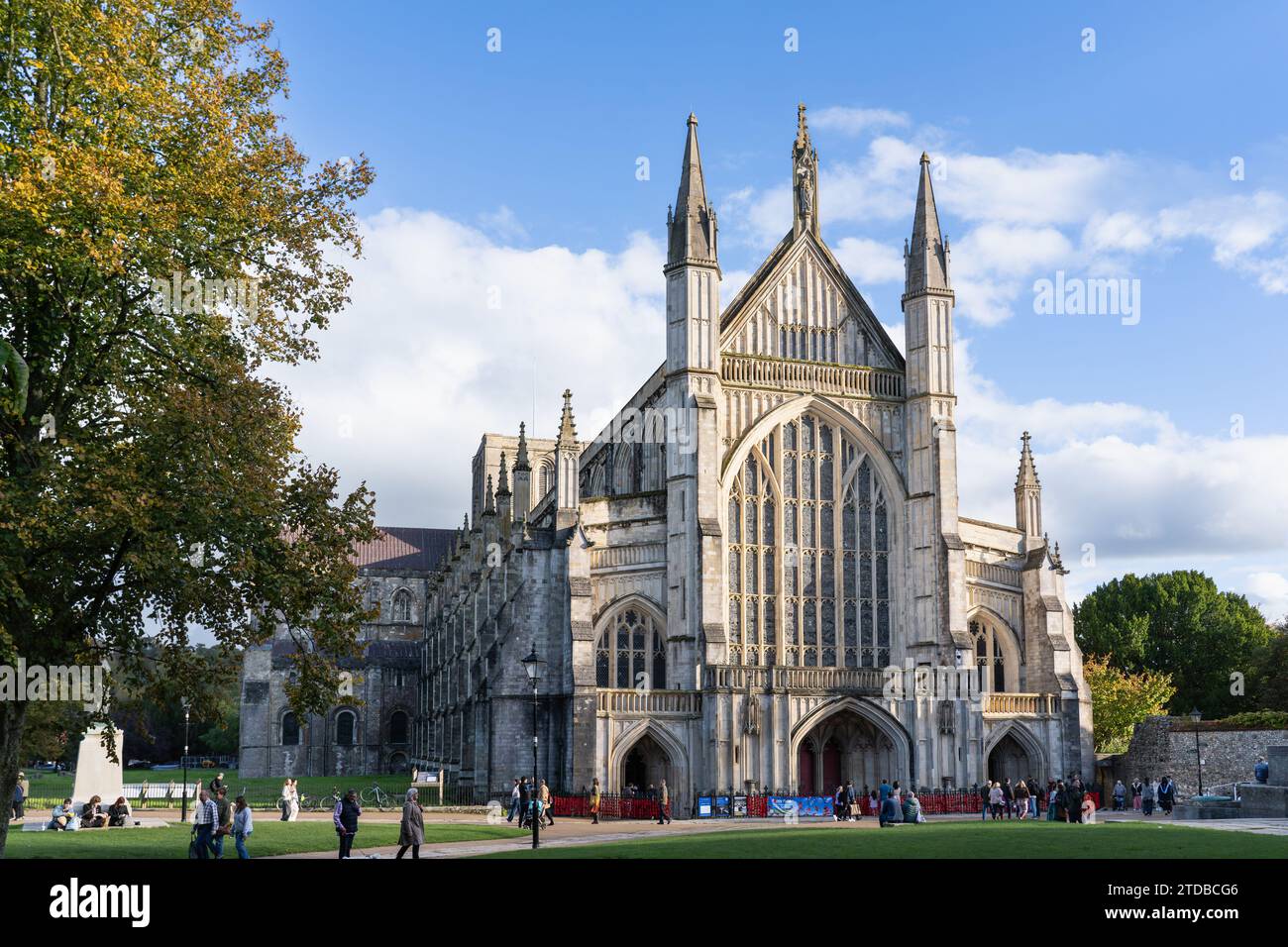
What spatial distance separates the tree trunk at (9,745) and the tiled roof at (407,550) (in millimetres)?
65231

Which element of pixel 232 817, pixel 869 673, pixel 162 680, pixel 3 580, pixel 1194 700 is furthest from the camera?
pixel 1194 700

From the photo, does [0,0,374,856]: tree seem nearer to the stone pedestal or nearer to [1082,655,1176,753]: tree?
the stone pedestal

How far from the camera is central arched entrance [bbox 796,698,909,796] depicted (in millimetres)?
44625

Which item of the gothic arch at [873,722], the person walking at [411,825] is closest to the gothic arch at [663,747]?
the gothic arch at [873,722]

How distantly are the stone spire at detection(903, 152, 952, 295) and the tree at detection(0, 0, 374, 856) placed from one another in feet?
98.7

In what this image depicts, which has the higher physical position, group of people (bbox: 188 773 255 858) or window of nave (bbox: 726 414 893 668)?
window of nave (bbox: 726 414 893 668)

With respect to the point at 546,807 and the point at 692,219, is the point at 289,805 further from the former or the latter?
the point at 692,219

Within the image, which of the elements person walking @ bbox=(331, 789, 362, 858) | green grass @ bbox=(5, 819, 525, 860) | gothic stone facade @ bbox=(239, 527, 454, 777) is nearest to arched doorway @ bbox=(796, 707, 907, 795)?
green grass @ bbox=(5, 819, 525, 860)

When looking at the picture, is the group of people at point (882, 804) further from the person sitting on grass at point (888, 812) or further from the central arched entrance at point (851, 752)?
the central arched entrance at point (851, 752)

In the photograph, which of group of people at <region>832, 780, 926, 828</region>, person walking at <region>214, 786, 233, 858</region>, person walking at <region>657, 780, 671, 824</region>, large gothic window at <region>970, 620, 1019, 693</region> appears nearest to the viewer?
person walking at <region>214, 786, 233, 858</region>

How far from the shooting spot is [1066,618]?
49656mm
